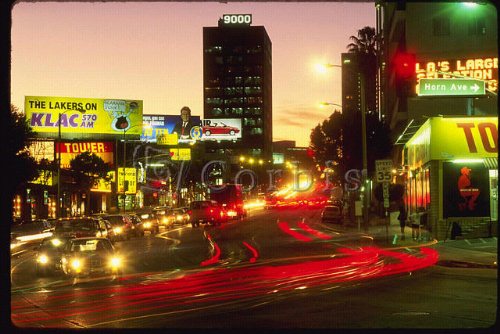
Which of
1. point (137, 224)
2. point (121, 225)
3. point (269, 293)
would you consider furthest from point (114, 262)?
point (137, 224)

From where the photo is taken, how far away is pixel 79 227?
31266 millimetres

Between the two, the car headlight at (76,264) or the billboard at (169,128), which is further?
the billboard at (169,128)

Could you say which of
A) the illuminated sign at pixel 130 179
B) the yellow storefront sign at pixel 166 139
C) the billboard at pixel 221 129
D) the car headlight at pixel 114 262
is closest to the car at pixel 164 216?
the illuminated sign at pixel 130 179

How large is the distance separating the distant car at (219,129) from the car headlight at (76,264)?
121m

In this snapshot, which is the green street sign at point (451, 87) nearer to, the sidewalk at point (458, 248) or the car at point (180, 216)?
the sidewalk at point (458, 248)

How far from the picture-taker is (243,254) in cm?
2917

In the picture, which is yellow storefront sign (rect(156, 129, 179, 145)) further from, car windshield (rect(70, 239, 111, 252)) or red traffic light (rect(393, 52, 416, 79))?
car windshield (rect(70, 239, 111, 252))

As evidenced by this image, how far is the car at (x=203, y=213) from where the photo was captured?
2245 inches

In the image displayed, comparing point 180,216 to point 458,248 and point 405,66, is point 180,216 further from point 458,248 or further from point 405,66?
point 405,66

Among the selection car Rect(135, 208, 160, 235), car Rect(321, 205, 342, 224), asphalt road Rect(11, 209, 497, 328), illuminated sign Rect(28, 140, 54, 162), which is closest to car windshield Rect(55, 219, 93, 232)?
asphalt road Rect(11, 209, 497, 328)

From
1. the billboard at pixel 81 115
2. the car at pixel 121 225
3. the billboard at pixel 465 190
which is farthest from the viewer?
the billboard at pixel 81 115

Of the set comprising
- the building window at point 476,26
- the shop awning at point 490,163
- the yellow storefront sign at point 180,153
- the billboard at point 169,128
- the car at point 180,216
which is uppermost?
the building window at point 476,26

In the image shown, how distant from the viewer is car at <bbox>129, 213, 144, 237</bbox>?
45.2m

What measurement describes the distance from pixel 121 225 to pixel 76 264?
20025 mm
